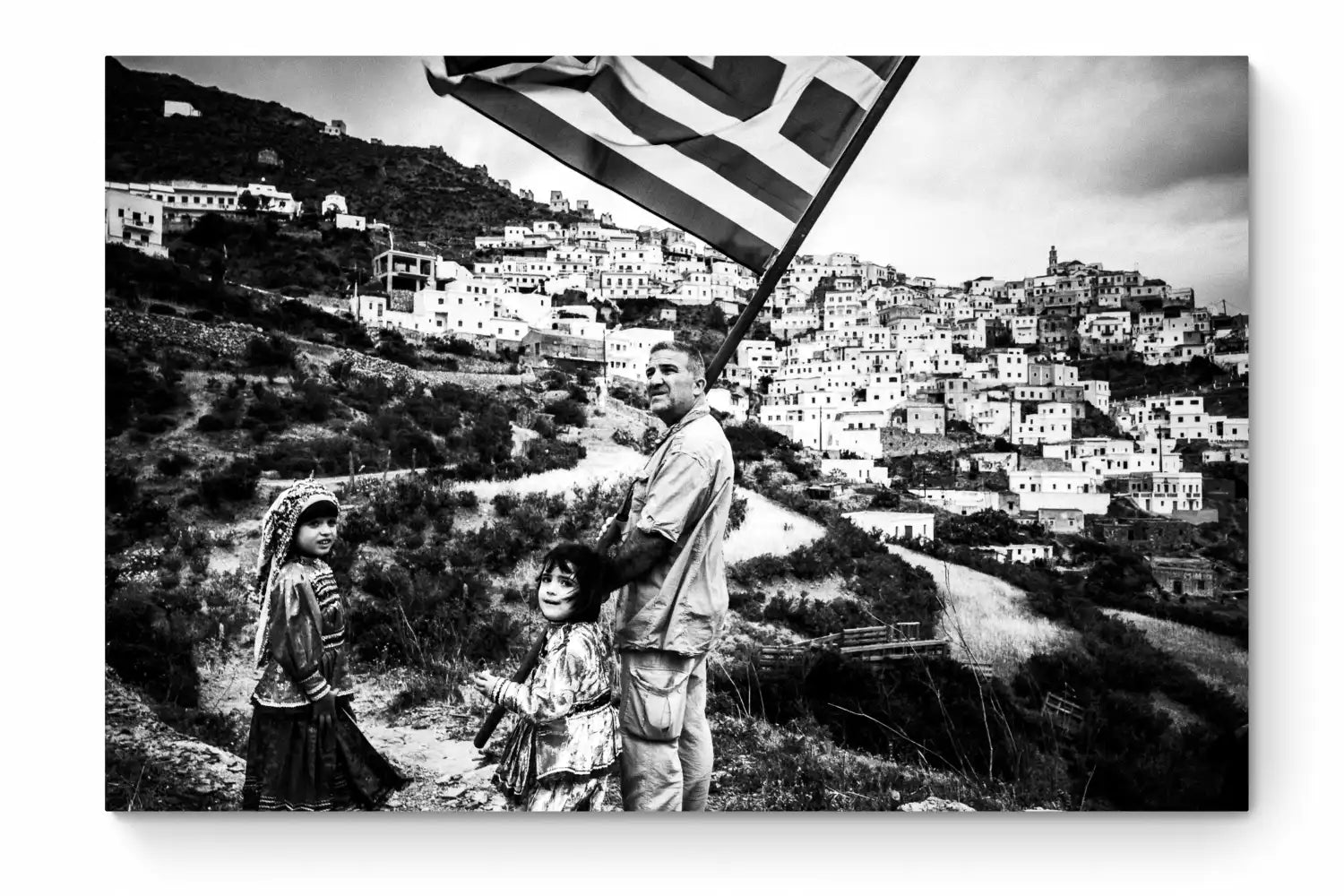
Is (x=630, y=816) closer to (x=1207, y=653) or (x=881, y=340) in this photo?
(x=881, y=340)

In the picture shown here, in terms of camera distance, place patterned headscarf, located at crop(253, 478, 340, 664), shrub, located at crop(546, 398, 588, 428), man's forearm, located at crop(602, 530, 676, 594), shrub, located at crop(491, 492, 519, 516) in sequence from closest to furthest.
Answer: man's forearm, located at crop(602, 530, 676, 594) < patterned headscarf, located at crop(253, 478, 340, 664) < shrub, located at crop(491, 492, 519, 516) < shrub, located at crop(546, 398, 588, 428)

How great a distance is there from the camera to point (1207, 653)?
355 centimetres

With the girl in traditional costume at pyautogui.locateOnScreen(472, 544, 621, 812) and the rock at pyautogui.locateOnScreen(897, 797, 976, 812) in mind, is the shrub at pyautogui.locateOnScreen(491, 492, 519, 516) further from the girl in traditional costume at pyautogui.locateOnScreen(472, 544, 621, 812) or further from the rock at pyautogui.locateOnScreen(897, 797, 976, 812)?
the rock at pyautogui.locateOnScreen(897, 797, 976, 812)

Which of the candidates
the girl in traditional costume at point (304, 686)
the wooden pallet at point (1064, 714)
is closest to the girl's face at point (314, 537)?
Answer: the girl in traditional costume at point (304, 686)

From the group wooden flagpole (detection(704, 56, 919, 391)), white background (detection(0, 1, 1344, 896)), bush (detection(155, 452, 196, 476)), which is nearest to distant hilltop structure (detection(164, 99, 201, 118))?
white background (detection(0, 1, 1344, 896))

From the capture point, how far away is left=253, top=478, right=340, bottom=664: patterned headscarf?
129 inches

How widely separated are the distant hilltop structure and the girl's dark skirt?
77.8 inches

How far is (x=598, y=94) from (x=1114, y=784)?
2808mm

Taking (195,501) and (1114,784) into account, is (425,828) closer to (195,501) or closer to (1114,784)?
(195,501)

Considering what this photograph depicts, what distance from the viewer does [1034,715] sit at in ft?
11.8

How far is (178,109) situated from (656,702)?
252 cm

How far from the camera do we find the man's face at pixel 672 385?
9.93ft

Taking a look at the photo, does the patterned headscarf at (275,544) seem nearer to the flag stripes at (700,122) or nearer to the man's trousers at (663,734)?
the man's trousers at (663,734)

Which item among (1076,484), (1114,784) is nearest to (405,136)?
(1076,484)
